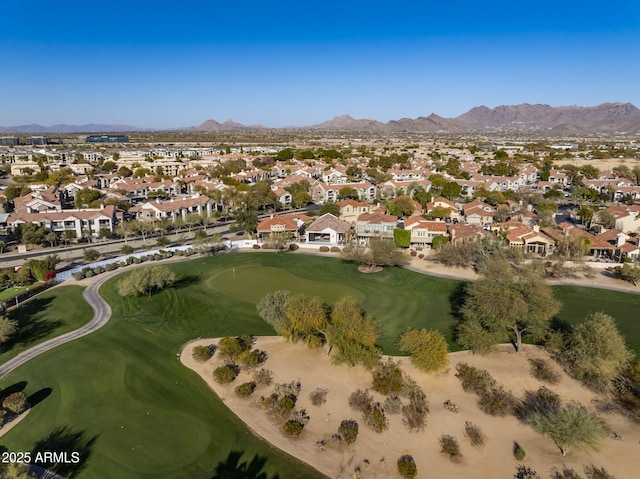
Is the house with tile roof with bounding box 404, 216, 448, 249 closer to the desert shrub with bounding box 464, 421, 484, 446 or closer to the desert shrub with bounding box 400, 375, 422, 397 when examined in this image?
the desert shrub with bounding box 400, 375, 422, 397

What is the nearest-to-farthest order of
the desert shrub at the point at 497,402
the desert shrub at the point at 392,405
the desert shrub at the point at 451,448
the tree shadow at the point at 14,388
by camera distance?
1. the desert shrub at the point at 451,448
2. the desert shrub at the point at 497,402
3. the desert shrub at the point at 392,405
4. the tree shadow at the point at 14,388

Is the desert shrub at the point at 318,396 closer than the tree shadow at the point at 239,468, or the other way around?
the tree shadow at the point at 239,468

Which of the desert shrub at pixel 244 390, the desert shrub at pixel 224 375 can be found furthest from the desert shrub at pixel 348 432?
the desert shrub at pixel 224 375

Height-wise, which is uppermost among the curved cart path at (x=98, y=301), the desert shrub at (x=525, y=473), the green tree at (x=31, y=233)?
the green tree at (x=31, y=233)

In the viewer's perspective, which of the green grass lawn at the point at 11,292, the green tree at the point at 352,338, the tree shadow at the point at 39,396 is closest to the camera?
the tree shadow at the point at 39,396

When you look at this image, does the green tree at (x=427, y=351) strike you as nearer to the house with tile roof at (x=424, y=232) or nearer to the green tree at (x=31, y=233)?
the house with tile roof at (x=424, y=232)

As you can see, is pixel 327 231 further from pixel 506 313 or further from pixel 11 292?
pixel 11 292

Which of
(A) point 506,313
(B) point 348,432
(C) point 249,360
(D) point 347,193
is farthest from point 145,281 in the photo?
(D) point 347,193

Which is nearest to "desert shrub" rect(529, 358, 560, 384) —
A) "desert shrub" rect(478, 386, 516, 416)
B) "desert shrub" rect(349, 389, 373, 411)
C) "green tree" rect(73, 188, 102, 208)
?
"desert shrub" rect(478, 386, 516, 416)
